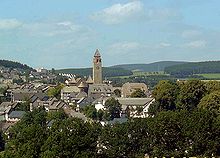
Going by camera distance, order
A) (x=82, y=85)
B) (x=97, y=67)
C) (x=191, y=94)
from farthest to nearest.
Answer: (x=97, y=67), (x=82, y=85), (x=191, y=94)

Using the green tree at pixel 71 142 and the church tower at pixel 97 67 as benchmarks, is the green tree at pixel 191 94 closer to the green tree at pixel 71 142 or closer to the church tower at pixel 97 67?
the green tree at pixel 71 142

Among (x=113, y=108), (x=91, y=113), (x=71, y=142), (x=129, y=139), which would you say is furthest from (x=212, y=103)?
(x=113, y=108)

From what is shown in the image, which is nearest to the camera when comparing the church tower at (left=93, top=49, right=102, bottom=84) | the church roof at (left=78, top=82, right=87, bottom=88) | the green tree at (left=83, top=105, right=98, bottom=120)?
the green tree at (left=83, top=105, right=98, bottom=120)

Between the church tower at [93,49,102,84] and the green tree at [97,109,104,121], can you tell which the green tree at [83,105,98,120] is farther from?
the church tower at [93,49,102,84]

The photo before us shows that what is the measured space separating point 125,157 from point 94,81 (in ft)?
398

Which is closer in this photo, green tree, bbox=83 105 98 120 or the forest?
the forest

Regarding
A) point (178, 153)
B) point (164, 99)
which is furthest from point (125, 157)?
point (164, 99)

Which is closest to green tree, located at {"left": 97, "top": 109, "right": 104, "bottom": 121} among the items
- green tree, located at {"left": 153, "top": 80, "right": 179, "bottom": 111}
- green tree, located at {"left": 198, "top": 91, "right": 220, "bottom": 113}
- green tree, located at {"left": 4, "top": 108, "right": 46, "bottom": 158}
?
green tree, located at {"left": 153, "top": 80, "right": 179, "bottom": 111}

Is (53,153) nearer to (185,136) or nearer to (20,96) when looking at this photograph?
(185,136)

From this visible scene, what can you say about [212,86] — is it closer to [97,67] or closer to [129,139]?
[129,139]

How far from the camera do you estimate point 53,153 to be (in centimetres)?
4400

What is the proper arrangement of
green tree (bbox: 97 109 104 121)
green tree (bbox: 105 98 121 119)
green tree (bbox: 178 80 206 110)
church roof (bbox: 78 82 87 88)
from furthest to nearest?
church roof (bbox: 78 82 87 88) < green tree (bbox: 105 98 121 119) < green tree (bbox: 97 109 104 121) < green tree (bbox: 178 80 206 110)

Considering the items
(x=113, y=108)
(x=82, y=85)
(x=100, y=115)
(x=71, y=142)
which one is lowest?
(x=100, y=115)

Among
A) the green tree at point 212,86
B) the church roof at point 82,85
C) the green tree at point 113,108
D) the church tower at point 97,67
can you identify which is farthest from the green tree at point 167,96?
the church tower at point 97,67
